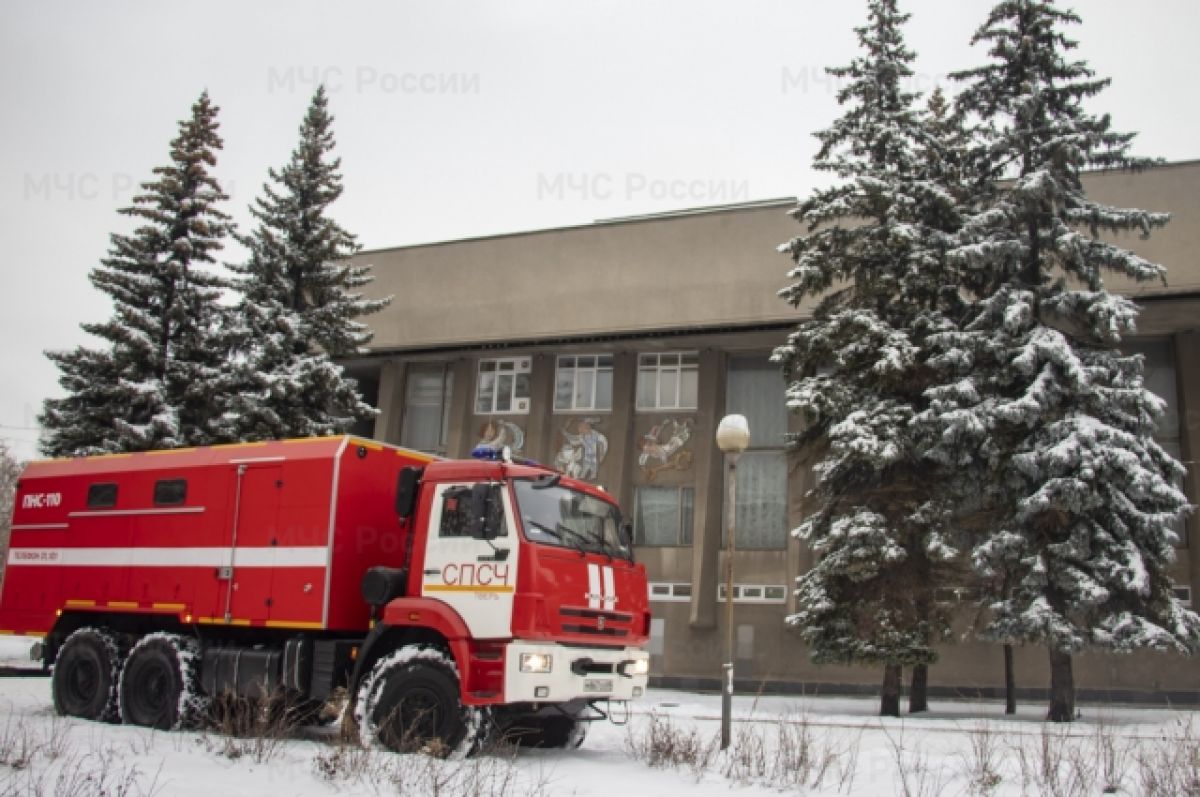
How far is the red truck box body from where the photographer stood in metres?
11.6

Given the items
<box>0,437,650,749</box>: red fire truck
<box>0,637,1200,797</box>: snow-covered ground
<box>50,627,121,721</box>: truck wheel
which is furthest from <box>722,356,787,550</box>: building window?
<box>50,627,121,721</box>: truck wheel

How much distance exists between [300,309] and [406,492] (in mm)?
16474

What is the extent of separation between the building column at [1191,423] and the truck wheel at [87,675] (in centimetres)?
2560

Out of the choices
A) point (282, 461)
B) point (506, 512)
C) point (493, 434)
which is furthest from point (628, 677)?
point (493, 434)

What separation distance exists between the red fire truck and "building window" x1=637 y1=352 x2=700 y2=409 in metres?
21.3

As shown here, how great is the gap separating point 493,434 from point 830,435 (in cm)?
1819

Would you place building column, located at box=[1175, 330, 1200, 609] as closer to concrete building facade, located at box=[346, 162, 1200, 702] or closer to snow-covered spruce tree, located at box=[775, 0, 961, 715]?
concrete building facade, located at box=[346, 162, 1200, 702]

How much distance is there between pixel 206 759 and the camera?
928 cm

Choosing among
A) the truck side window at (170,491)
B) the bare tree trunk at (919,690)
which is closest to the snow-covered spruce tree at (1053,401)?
the bare tree trunk at (919,690)

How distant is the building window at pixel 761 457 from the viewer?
31.8m

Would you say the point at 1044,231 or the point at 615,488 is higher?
the point at 1044,231

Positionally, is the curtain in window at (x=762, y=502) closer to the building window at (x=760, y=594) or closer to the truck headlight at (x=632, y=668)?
the building window at (x=760, y=594)

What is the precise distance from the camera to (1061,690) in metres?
17.6

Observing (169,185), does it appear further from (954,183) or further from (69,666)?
(954,183)
